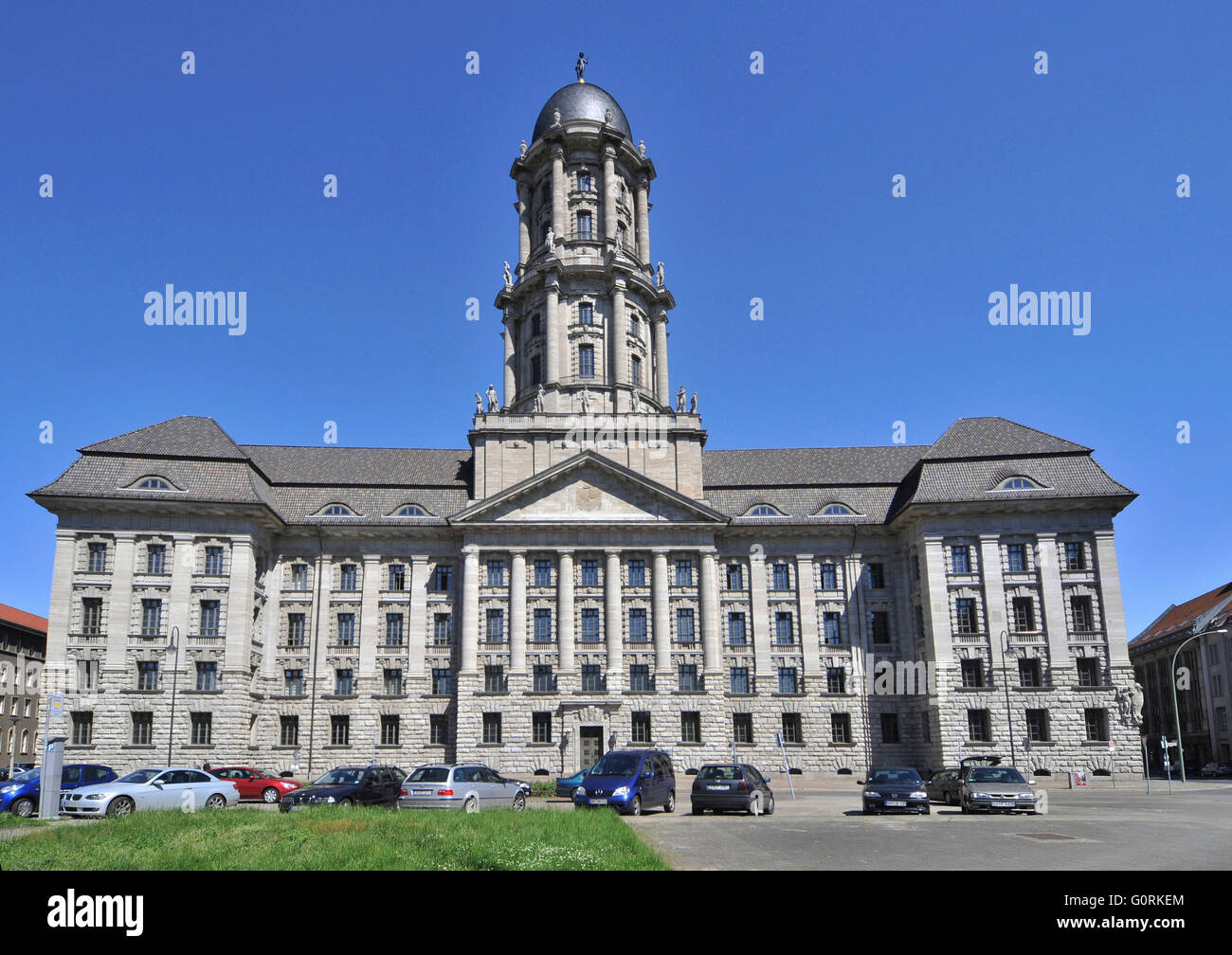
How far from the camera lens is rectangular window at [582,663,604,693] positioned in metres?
54.1

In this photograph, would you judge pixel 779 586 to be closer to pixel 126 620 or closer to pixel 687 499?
pixel 687 499

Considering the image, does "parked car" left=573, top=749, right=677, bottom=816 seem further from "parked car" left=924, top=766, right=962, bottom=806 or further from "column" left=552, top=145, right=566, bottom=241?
"column" left=552, top=145, right=566, bottom=241

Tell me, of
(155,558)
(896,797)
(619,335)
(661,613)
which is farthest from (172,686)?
(896,797)

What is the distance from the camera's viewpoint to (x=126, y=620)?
167 ft

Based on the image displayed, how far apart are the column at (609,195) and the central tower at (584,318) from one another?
0.31ft

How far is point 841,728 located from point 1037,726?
1051cm

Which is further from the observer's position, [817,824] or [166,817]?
[817,824]

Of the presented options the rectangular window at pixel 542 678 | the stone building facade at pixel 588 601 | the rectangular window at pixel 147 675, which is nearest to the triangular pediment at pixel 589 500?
the stone building facade at pixel 588 601

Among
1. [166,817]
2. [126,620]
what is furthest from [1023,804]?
[126,620]

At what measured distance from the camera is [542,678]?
2135 inches

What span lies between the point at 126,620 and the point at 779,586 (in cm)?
3662

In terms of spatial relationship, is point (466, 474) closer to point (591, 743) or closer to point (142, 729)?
point (591, 743)

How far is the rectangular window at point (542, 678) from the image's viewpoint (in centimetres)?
5398

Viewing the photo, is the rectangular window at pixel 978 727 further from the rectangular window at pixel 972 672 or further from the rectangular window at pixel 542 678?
the rectangular window at pixel 542 678
